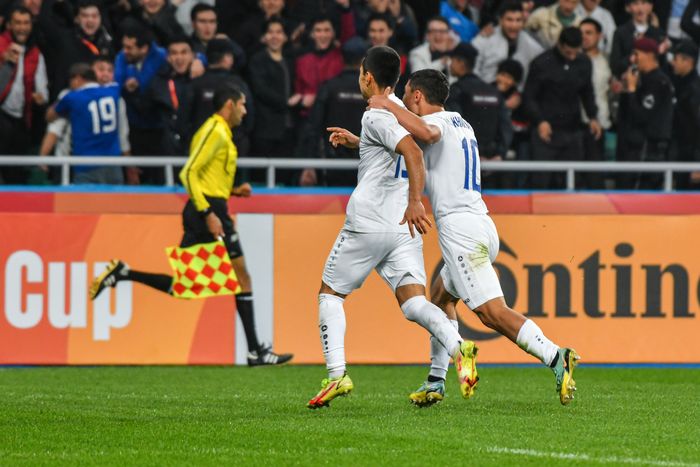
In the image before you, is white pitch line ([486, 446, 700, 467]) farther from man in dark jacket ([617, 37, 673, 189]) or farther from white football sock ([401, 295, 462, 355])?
man in dark jacket ([617, 37, 673, 189])

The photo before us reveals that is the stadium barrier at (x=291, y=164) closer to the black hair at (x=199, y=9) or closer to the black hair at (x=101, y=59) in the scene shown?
the black hair at (x=101, y=59)

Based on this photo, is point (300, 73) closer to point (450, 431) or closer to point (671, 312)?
point (671, 312)

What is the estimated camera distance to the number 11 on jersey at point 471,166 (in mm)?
9414

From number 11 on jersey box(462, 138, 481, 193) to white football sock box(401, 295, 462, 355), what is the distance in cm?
78

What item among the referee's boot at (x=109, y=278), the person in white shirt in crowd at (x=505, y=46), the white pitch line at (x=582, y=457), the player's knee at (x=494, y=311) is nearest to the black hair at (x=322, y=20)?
the person in white shirt in crowd at (x=505, y=46)

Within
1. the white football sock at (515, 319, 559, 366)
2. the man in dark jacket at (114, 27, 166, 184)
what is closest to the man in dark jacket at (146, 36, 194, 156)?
the man in dark jacket at (114, 27, 166, 184)

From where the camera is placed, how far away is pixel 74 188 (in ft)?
46.2

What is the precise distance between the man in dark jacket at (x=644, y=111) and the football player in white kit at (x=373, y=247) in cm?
707

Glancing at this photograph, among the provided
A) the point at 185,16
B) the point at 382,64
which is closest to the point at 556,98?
the point at 185,16

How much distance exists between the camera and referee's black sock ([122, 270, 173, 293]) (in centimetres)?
1348

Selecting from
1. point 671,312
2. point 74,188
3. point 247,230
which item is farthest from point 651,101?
point 74,188

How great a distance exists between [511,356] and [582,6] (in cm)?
537

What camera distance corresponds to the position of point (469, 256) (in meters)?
9.30

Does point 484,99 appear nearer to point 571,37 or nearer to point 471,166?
point 571,37
